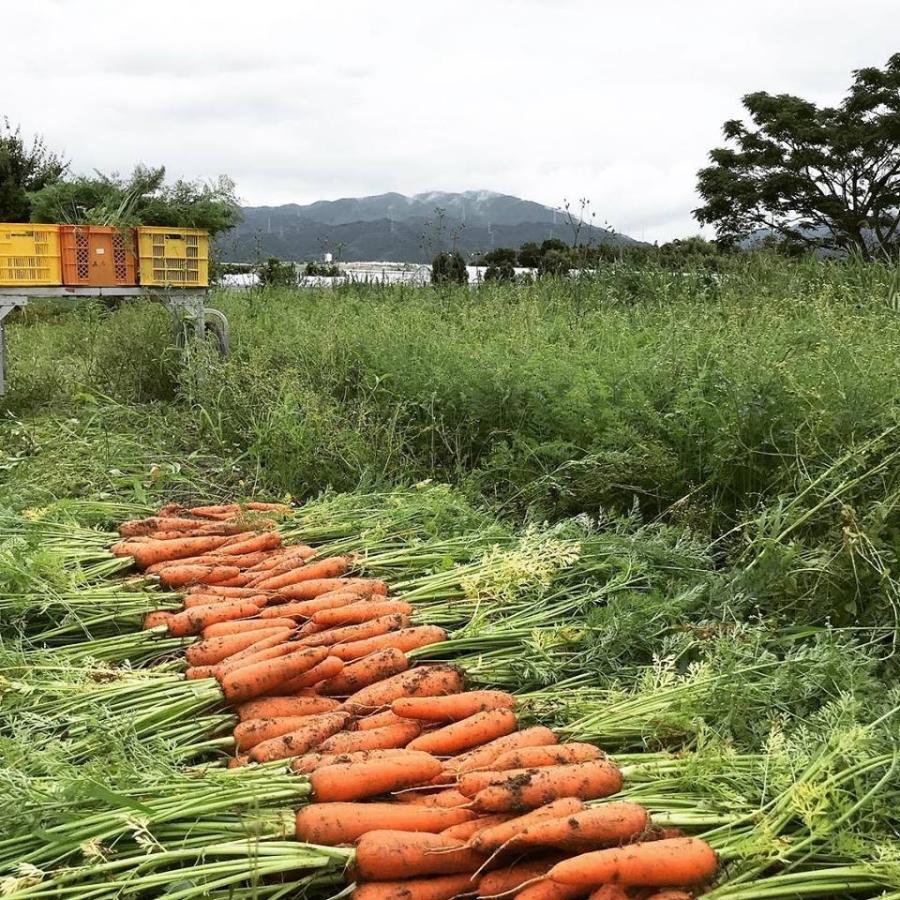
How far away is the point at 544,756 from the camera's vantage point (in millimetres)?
2018

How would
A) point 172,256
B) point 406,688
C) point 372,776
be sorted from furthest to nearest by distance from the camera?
point 172,256
point 406,688
point 372,776

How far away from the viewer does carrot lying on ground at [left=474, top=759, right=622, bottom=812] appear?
1.87 metres

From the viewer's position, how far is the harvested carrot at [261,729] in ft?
7.45

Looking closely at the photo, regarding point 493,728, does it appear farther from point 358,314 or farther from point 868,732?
point 358,314

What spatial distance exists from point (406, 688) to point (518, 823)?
690mm

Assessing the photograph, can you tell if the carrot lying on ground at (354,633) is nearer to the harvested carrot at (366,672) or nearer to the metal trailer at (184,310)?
the harvested carrot at (366,672)

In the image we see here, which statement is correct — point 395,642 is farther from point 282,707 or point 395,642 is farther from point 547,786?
point 547,786

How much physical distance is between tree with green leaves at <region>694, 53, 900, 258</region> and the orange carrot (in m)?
24.9

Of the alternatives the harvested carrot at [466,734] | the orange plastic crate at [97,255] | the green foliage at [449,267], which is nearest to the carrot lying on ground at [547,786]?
the harvested carrot at [466,734]

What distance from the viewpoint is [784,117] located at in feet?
88.7

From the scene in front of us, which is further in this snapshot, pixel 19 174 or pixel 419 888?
pixel 19 174

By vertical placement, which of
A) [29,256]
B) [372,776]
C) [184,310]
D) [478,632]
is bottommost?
[372,776]

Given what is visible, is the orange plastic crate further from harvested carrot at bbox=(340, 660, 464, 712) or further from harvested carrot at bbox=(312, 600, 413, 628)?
harvested carrot at bbox=(340, 660, 464, 712)

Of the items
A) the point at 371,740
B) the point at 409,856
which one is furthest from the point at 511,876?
the point at 371,740
